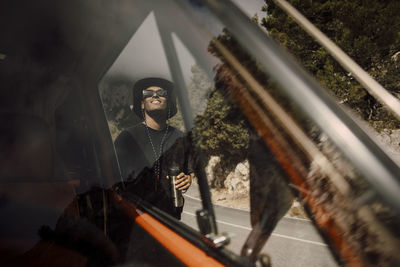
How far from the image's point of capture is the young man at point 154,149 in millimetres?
1486

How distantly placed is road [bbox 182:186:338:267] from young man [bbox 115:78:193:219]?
0.54 m

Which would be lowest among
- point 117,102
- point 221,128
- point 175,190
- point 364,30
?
point 364,30

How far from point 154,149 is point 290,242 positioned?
1.39 meters

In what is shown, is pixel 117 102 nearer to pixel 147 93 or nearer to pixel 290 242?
pixel 147 93

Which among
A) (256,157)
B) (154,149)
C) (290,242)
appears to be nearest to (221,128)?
(256,157)

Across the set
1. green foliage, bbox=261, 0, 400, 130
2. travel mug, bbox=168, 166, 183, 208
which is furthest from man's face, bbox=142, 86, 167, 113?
green foliage, bbox=261, 0, 400, 130

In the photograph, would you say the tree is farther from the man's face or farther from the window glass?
the man's face

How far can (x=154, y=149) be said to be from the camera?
6.13 ft

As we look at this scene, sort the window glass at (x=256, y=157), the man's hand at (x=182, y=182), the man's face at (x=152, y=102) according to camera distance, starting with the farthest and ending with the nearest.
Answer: the man's face at (x=152, y=102) < the man's hand at (x=182, y=182) < the window glass at (x=256, y=157)

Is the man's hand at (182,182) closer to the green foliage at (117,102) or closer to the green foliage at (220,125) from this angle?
the green foliage at (220,125)

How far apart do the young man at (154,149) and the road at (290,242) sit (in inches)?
21.1

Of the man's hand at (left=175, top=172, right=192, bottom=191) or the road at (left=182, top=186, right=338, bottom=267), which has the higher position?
the man's hand at (left=175, top=172, right=192, bottom=191)

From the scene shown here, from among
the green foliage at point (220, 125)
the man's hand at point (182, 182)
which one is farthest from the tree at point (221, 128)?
the man's hand at point (182, 182)

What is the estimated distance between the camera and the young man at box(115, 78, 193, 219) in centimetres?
149
